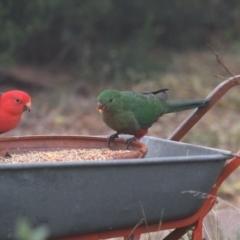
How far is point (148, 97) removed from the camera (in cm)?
295

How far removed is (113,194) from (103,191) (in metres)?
0.04

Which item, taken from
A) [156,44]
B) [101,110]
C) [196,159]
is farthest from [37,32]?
[196,159]

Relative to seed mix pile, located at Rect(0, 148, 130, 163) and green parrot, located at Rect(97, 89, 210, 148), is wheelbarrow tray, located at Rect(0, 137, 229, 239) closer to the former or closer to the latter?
seed mix pile, located at Rect(0, 148, 130, 163)

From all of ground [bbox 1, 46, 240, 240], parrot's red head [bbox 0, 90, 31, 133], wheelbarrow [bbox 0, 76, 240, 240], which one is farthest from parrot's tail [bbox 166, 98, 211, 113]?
ground [bbox 1, 46, 240, 240]

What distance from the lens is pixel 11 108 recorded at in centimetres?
280

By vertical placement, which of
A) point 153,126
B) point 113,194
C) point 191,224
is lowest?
point 191,224

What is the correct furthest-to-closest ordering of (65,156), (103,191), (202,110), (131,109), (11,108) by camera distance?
(131,109), (11,108), (202,110), (65,156), (103,191)

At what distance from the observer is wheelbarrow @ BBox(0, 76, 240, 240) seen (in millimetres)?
1973

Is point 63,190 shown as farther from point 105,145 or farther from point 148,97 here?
point 148,97

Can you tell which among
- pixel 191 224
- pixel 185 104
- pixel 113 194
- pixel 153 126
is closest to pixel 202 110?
pixel 185 104

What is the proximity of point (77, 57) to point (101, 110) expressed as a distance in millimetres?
6081

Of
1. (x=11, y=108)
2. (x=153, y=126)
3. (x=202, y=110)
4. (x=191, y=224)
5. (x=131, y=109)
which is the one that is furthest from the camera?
(x=153, y=126)

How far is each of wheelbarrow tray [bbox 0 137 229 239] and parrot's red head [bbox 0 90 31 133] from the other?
0.86 meters

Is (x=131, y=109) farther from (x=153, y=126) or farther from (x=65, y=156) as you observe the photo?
(x=153, y=126)
